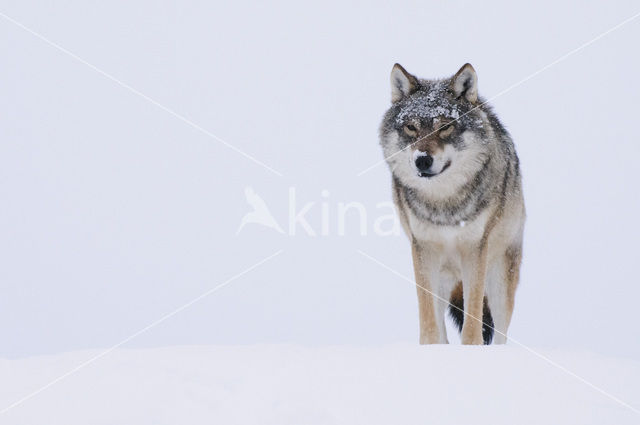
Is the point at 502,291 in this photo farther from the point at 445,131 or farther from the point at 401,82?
the point at 401,82

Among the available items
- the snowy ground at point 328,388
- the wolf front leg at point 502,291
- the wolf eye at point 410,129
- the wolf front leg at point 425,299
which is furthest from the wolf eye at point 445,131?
the snowy ground at point 328,388

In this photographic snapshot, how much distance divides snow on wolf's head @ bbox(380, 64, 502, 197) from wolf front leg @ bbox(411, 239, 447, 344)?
20.0 inches

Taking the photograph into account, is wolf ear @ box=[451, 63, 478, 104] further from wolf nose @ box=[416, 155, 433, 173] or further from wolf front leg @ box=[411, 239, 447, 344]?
wolf front leg @ box=[411, 239, 447, 344]

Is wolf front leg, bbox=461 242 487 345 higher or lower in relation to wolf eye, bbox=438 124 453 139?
lower

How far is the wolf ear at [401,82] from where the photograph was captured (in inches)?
216

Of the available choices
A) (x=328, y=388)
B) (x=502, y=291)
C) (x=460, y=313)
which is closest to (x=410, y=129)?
(x=502, y=291)

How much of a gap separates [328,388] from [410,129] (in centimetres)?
266

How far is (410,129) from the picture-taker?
5.18 metres

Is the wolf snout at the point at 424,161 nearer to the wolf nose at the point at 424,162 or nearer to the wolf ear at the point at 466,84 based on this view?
the wolf nose at the point at 424,162

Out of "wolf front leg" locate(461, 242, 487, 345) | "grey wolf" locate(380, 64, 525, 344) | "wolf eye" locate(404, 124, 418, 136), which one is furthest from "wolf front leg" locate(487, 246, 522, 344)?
"wolf eye" locate(404, 124, 418, 136)

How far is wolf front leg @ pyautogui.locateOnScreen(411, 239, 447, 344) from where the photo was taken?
211 inches

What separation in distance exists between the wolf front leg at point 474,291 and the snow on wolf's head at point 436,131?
0.51 m

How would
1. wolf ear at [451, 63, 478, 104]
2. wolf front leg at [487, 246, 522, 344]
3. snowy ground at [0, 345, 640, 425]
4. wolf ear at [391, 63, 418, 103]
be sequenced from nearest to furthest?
1. snowy ground at [0, 345, 640, 425]
2. wolf ear at [451, 63, 478, 104]
3. wolf ear at [391, 63, 418, 103]
4. wolf front leg at [487, 246, 522, 344]

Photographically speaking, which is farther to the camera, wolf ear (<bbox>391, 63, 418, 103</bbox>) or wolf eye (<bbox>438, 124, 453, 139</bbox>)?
wolf ear (<bbox>391, 63, 418, 103</bbox>)
